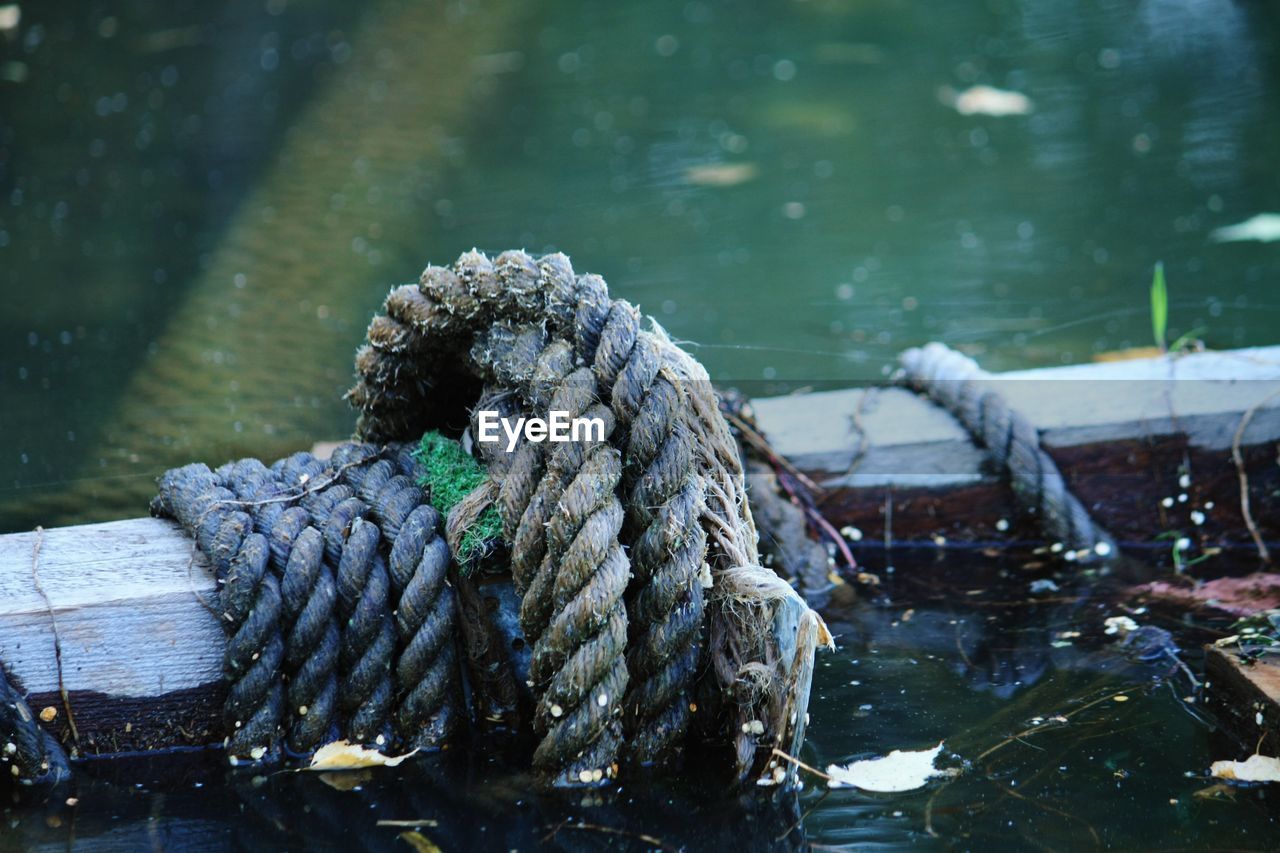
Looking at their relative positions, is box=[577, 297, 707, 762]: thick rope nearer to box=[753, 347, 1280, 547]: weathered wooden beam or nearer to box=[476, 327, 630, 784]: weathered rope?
box=[476, 327, 630, 784]: weathered rope

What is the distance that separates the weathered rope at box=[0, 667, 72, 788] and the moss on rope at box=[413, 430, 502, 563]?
2.01 feet

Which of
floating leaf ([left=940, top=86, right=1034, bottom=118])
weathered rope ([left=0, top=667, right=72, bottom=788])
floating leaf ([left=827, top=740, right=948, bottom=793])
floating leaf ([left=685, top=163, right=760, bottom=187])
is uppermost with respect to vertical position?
floating leaf ([left=940, top=86, right=1034, bottom=118])

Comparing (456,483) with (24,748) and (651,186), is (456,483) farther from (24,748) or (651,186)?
(651,186)

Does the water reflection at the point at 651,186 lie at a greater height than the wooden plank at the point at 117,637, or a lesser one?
greater

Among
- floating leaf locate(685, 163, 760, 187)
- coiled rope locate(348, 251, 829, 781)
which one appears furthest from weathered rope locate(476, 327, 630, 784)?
floating leaf locate(685, 163, 760, 187)

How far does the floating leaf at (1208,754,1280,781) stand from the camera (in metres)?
1.82

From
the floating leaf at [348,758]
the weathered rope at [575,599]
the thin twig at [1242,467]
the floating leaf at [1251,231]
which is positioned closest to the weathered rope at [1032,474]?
the thin twig at [1242,467]

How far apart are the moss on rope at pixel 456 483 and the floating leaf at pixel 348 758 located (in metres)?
Answer: 0.28

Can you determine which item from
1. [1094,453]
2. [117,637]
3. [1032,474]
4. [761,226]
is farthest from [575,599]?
[761,226]

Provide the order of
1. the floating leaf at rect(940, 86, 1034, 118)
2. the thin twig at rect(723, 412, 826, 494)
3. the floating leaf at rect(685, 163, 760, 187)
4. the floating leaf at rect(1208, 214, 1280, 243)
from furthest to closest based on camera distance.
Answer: the floating leaf at rect(940, 86, 1034, 118)
the floating leaf at rect(685, 163, 760, 187)
the floating leaf at rect(1208, 214, 1280, 243)
the thin twig at rect(723, 412, 826, 494)

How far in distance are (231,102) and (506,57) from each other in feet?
4.59

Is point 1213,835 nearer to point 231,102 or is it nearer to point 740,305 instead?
point 740,305

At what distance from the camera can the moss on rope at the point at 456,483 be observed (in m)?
1.96

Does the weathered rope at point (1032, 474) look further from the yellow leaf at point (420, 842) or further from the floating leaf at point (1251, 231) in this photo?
the floating leaf at point (1251, 231)
